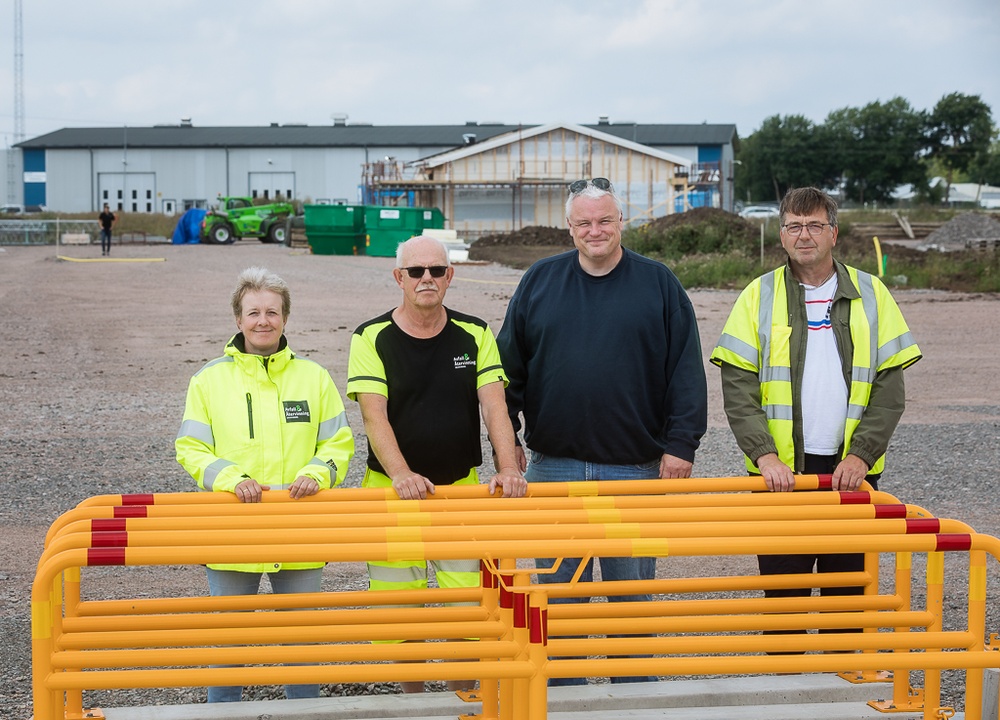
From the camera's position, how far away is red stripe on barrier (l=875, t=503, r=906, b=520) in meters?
3.82

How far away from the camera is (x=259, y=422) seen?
13.6ft

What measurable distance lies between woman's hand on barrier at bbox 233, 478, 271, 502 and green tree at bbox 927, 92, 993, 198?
340ft

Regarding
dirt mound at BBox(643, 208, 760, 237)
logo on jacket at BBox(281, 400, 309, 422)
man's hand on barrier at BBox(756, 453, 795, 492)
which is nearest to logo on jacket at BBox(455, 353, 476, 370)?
logo on jacket at BBox(281, 400, 309, 422)

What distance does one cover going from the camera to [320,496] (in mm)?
3914

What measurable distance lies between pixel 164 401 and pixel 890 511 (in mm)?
9865

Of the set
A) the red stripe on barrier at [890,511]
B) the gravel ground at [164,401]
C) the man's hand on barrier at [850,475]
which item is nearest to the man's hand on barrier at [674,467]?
the man's hand on barrier at [850,475]

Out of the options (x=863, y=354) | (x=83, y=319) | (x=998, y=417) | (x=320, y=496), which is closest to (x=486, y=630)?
(x=320, y=496)

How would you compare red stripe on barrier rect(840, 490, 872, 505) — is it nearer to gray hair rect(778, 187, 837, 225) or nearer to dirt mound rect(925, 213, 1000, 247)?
gray hair rect(778, 187, 837, 225)

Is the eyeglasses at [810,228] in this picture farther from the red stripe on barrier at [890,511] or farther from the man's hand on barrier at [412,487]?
the man's hand on barrier at [412,487]

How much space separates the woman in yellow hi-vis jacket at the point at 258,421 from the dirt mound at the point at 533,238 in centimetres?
3974

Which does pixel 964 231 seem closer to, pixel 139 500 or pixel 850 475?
pixel 850 475

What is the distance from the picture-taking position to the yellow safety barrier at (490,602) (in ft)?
10.6

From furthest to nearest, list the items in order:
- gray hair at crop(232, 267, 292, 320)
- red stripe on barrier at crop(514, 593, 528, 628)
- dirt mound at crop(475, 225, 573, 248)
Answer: dirt mound at crop(475, 225, 573, 248) → gray hair at crop(232, 267, 292, 320) → red stripe on barrier at crop(514, 593, 528, 628)

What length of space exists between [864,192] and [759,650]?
10096 centimetres
